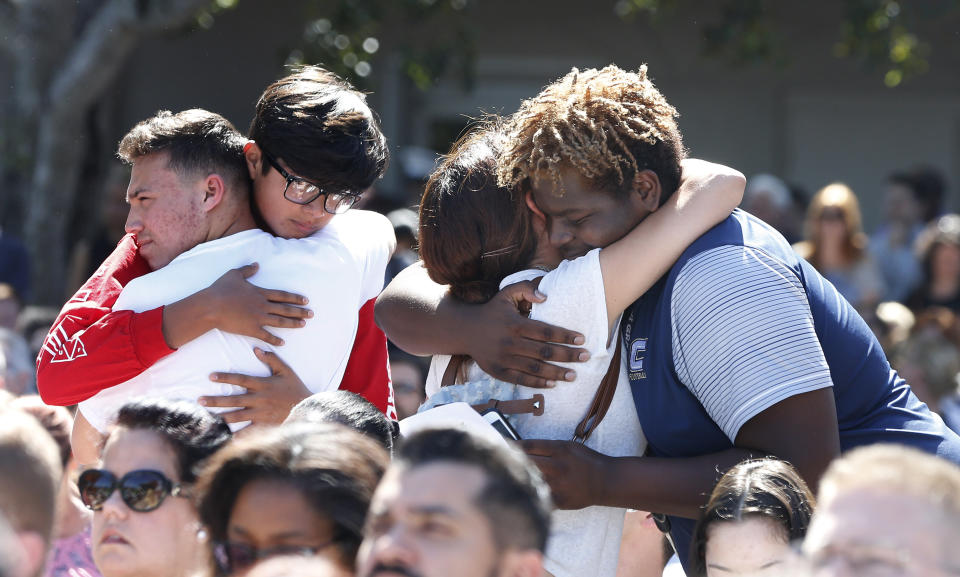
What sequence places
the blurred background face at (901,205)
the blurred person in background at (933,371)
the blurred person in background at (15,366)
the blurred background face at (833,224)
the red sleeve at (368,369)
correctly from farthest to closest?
the blurred background face at (901,205) < the blurred background face at (833,224) < the blurred person in background at (933,371) < the blurred person in background at (15,366) < the red sleeve at (368,369)

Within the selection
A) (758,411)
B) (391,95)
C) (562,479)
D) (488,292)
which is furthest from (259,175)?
(391,95)

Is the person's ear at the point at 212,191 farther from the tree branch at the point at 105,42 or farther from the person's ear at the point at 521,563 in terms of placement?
the tree branch at the point at 105,42

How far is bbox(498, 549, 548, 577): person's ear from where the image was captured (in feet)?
6.20

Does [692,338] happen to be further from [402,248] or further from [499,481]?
[402,248]

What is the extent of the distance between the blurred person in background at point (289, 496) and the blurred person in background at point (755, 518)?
2.51ft

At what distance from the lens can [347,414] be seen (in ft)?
8.39

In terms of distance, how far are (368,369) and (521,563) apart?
4.36 ft

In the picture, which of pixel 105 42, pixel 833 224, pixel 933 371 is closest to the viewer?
pixel 933 371

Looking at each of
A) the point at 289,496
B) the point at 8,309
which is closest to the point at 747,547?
the point at 289,496

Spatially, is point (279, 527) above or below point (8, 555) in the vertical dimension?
below

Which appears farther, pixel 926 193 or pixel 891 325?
pixel 926 193

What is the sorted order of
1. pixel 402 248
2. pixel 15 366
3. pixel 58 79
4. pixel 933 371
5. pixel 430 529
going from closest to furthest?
1. pixel 430 529
2. pixel 15 366
3. pixel 933 371
4. pixel 402 248
5. pixel 58 79

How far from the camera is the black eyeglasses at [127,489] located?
240 cm

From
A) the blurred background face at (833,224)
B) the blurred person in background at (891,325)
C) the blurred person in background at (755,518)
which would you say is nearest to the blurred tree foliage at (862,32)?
the blurred background face at (833,224)
